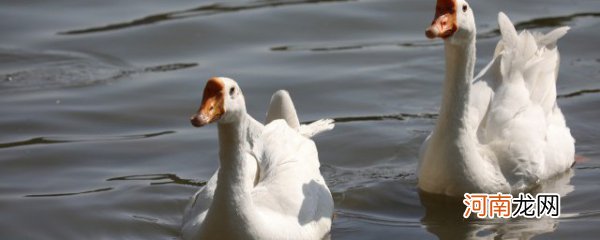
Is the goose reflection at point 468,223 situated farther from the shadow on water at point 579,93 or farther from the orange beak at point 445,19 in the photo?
the shadow on water at point 579,93

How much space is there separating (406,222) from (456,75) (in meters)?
1.08

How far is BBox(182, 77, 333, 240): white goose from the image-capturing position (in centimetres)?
690

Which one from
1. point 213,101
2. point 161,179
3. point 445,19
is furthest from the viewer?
point 161,179

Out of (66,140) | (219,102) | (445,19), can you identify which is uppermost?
(445,19)

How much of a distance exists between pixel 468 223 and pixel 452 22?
56.2 inches

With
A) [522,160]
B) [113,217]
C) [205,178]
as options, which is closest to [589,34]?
[522,160]

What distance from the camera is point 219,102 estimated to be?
264 inches

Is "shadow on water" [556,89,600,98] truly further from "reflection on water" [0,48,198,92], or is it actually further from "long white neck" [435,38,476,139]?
"reflection on water" [0,48,198,92]

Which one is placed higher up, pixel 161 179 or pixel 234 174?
pixel 234 174

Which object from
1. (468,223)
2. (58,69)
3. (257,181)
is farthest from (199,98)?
(468,223)

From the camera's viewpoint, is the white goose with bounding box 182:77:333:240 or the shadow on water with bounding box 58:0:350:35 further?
the shadow on water with bounding box 58:0:350:35

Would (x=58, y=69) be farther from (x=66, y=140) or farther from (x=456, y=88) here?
(x=456, y=88)

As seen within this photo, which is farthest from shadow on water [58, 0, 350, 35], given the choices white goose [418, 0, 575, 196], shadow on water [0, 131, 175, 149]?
white goose [418, 0, 575, 196]

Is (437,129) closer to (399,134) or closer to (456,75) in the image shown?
(456,75)
